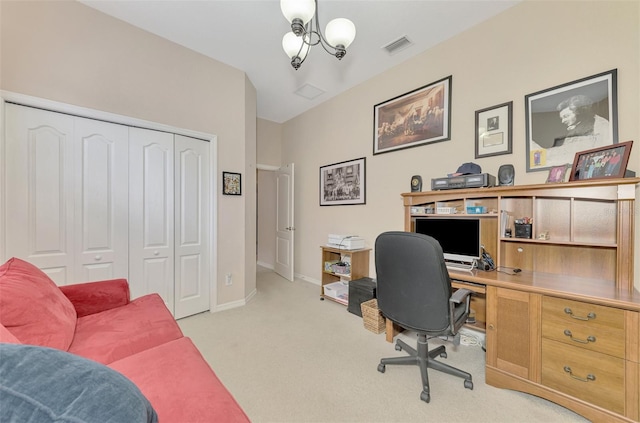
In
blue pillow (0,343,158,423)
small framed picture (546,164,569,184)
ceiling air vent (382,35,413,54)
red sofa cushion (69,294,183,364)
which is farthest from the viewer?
ceiling air vent (382,35,413,54)

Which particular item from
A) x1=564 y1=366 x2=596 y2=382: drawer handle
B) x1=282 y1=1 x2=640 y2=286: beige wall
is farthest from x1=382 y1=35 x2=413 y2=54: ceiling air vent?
x1=564 y1=366 x2=596 y2=382: drawer handle

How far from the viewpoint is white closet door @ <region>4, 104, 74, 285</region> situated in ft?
6.55

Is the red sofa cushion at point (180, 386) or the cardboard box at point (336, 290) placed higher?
the red sofa cushion at point (180, 386)

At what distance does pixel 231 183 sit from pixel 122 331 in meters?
2.01

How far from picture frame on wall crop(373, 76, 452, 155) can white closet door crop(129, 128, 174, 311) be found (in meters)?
2.54

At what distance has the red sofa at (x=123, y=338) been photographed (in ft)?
3.08

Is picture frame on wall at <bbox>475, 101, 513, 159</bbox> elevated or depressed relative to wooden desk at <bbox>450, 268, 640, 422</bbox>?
elevated

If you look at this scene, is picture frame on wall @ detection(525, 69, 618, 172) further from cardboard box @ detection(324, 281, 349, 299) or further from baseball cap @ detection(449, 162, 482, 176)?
cardboard box @ detection(324, 281, 349, 299)

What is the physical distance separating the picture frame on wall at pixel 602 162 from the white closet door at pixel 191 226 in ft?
11.3

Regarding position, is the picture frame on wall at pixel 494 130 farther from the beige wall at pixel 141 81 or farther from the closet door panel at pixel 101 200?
the closet door panel at pixel 101 200

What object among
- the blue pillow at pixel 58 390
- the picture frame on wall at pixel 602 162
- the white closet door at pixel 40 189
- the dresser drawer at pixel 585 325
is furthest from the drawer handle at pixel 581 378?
the white closet door at pixel 40 189

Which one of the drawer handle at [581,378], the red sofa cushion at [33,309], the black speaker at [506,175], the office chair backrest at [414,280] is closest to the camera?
the red sofa cushion at [33,309]

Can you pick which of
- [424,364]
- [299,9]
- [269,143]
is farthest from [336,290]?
[269,143]

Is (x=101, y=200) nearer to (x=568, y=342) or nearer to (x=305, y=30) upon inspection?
(x=305, y=30)
